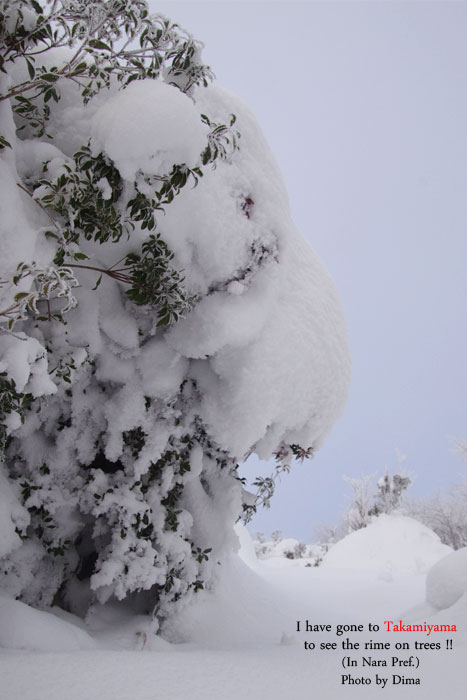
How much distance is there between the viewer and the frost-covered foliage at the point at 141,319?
93.0 inches

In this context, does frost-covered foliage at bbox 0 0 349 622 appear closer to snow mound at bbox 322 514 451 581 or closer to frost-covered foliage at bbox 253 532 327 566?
snow mound at bbox 322 514 451 581

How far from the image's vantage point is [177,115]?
2.35 metres

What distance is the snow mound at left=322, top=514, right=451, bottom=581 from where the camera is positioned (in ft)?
38.5

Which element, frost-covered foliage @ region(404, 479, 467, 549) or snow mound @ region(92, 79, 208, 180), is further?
frost-covered foliage @ region(404, 479, 467, 549)

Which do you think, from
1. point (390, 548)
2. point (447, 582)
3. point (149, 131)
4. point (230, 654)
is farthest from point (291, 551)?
point (149, 131)

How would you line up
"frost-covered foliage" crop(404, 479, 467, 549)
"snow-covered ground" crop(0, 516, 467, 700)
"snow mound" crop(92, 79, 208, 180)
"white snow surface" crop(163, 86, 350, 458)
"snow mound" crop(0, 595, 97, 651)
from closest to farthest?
"snow-covered ground" crop(0, 516, 467, 700)
"snow mound" crop(92, 79, 208, 180)
"snow mound" crop(0, 595, 97, 651)
"white snow surface" crop(163, 86, 350, 458)
"frost-covered foliage" crop(404, 479, 467, 549)

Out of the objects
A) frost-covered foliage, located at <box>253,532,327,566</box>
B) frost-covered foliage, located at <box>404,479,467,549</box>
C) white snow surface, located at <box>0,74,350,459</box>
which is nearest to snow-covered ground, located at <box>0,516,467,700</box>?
white snow surface, located at <box>0,74,350,459</box>

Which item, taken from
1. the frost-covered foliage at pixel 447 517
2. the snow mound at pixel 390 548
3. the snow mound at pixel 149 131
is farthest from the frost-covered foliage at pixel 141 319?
the frost-covered foliage at pixel 447 517

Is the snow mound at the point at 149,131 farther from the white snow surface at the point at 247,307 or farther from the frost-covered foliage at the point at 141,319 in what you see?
the white snow surface at the point at 247,307

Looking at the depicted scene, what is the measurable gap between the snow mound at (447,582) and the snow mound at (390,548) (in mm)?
5349

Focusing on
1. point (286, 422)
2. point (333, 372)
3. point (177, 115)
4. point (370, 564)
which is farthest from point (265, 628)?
point (370, 564)

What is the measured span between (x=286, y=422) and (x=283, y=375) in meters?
0.54

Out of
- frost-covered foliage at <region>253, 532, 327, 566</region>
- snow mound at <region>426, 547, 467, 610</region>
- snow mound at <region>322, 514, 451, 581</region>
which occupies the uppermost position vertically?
snow mound at <region>426, 547, 467, 610</region>

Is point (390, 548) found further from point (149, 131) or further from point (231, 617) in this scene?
point (149, 131)
